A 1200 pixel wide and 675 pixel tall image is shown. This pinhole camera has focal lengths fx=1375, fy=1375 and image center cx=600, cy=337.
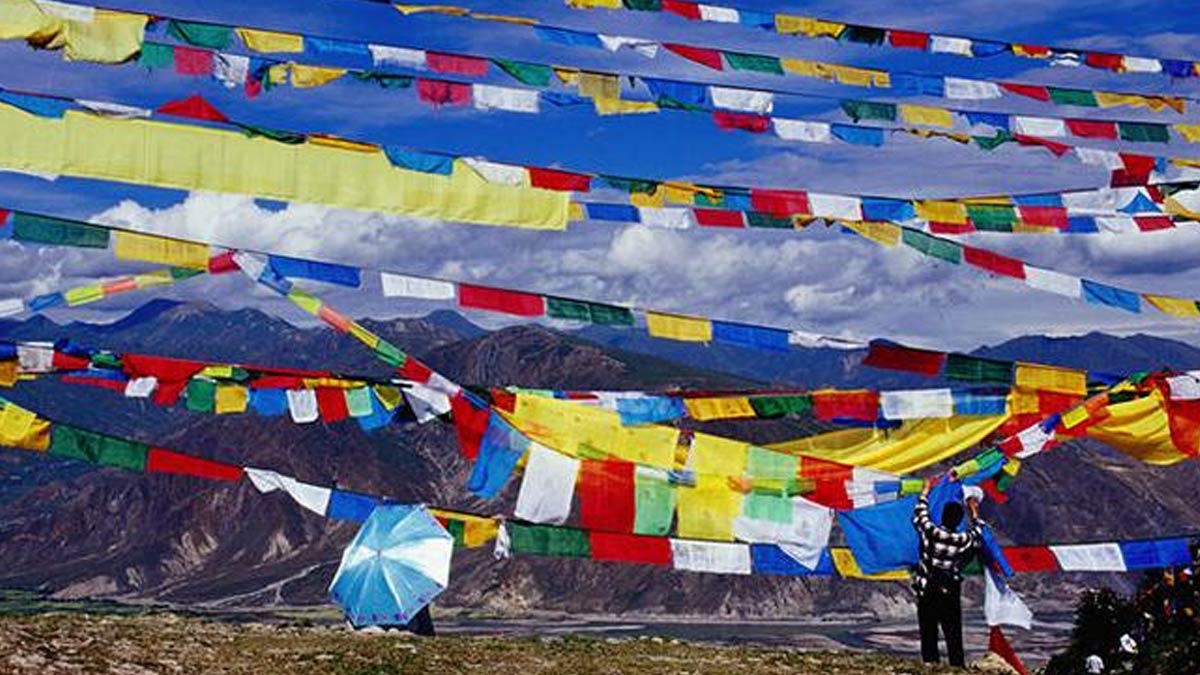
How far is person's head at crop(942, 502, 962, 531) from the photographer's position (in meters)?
15.5

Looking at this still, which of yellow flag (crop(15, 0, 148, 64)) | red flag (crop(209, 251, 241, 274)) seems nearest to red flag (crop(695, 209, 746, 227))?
red flag (crop(209, 251, 241, 274))

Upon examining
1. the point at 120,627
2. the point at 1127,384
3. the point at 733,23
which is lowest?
the point at 120,627

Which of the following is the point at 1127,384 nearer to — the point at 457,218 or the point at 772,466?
the point at 772,466

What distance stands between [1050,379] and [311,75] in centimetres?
876

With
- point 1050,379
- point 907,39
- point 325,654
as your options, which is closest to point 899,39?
point 907,39

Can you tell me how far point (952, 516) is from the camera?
51.0 ft

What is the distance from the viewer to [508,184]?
1394cm

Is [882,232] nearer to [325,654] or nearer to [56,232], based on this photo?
[325,654]

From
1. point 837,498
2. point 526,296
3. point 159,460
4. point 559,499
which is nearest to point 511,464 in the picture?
point 559,499

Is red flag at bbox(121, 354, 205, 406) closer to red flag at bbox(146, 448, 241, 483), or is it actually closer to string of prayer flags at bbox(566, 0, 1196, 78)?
red flag at bbox(146, 448, 241, 483)

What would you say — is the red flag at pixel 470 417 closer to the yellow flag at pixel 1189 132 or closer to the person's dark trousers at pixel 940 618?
the person's dark trousers at pixel 940 618

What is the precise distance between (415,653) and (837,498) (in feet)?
17.4

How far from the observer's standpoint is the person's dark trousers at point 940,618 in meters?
16.3

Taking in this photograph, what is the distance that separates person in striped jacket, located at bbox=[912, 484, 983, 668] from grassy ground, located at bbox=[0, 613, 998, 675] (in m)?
0.87
